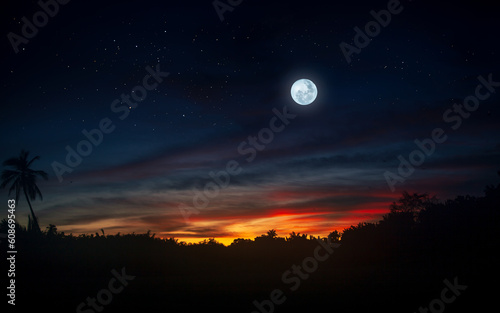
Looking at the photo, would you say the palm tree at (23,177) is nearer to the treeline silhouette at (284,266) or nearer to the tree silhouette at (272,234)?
the treeline silhouette at (284,266)

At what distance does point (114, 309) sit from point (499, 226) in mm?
25885

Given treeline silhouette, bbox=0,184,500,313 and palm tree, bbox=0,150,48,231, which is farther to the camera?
palm tree, bbox=0,150,48,231

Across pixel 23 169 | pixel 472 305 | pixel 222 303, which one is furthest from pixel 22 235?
pixel 472 305

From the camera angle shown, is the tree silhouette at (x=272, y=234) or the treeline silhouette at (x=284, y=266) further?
the tree silhouette at (x=272, y=234)

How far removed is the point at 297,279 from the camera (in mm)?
19828

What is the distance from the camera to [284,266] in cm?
3008

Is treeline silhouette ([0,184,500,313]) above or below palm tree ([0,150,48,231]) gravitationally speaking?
below

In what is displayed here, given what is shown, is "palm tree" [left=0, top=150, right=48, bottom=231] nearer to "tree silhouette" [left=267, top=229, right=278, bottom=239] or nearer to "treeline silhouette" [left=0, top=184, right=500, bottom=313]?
"treeline silhouette" [left=0, top=184, right=500, bottom=313]

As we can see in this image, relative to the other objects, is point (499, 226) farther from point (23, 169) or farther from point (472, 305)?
point (23, 169)

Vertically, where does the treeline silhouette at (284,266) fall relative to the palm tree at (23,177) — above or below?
below

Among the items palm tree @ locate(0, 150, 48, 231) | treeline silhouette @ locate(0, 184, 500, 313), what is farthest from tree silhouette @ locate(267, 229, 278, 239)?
palm tree @ locate(0, 150, 48, 231)

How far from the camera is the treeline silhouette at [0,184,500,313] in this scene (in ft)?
43.5

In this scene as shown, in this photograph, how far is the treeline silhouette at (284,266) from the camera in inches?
523

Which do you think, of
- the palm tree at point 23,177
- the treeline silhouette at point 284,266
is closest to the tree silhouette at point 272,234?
the treeline silhouette at point 284,266
